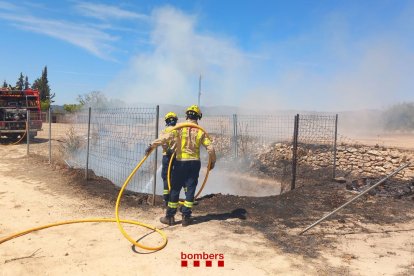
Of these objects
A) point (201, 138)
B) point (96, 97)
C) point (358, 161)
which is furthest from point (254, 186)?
point (96, 97)

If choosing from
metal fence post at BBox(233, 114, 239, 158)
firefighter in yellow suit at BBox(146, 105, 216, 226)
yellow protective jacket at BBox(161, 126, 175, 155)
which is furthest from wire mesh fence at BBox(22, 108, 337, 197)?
firefighter in yellow suit at BBox(146, 105, 216, 226)

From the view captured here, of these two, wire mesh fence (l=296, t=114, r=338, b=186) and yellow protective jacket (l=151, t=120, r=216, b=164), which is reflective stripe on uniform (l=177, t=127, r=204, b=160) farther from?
wire mesh fence (l=296, t=114, r=338, b=186)

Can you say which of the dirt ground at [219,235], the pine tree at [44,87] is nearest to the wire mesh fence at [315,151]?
→ the dirt ground at [219,235]

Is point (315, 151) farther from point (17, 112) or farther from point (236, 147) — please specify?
point (17, 112)

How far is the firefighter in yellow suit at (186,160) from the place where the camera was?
5.39 m

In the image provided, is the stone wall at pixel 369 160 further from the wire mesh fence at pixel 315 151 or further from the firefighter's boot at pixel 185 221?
the firefighter's boot at pixel 185 221

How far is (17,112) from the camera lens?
15.0 meters

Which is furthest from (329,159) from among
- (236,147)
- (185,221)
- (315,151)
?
(185,221)

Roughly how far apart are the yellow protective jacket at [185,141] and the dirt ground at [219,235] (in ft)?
3.64

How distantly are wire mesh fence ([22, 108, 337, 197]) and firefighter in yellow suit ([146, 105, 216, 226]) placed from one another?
3402 mm

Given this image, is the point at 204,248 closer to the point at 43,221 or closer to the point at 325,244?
the point at 325,244

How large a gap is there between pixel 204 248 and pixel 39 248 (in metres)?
2.12

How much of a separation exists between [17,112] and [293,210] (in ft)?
42.9

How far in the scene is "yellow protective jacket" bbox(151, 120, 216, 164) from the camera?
5367 mm
